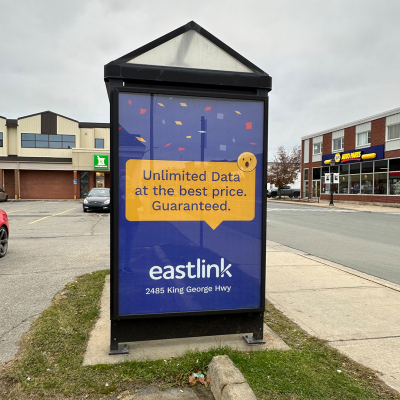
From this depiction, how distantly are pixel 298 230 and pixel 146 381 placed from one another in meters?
11.3

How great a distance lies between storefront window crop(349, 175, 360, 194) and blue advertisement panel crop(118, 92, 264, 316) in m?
34.3

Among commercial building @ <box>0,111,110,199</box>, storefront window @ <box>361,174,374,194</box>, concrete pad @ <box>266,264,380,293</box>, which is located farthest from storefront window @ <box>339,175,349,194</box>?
concrete pad @ <box>266,264,380,293</box>

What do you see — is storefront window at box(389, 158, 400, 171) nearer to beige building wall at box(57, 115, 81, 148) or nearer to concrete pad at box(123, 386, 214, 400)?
concrete pad at box(123, 386, 214, 400)

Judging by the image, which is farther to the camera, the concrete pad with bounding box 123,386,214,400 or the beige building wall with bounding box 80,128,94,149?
the beige building wall with bounding box 80,128,94,149

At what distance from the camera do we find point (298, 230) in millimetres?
13273

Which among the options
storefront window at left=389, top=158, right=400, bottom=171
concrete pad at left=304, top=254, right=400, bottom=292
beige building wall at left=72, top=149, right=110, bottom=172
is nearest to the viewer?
concrete pad at left=304, top=254, right=400, bottom=292

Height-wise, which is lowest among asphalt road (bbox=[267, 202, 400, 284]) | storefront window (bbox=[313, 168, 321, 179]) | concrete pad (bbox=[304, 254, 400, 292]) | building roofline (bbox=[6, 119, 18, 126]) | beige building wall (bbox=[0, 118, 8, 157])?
asphalt road (bbox=[267, 202, 400, 284])

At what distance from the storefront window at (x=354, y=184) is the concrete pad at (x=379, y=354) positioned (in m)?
33.6

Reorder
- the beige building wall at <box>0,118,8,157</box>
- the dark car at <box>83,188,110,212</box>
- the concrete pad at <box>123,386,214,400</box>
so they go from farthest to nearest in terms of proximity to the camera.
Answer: the beige building wall at <box>0,118,8,157</box> < the dark car at <box>83,188,110,212</box> < the concrete pad at <box>123,386,214,400</box>

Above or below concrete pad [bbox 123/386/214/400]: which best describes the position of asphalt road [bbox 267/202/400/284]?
below

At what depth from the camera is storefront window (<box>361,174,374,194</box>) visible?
1275 inches

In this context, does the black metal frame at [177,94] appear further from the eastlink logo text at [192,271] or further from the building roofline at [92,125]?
the building roofline at [92,125]

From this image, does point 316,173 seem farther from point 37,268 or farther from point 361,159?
point 37,268

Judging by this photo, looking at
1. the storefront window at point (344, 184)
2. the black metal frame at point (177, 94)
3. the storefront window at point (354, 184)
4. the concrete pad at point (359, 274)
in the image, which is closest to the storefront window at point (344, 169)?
the storefront window at point (344, 184)
